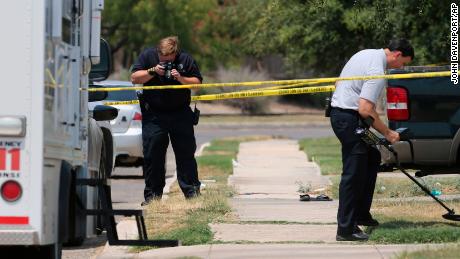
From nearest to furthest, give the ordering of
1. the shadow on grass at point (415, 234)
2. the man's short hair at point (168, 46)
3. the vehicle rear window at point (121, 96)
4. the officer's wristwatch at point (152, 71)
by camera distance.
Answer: the shadow on grass at point (415, 234) < the officer's wristwatch at point (152, 71) < the man's short hair at point (168, 46) < the vehicle rear window at point (121, 96)

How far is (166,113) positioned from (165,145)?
1.36 ft

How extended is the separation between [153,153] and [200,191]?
1.03m

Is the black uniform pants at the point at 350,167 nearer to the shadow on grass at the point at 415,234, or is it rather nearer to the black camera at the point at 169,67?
the shadow on grass at the point at 415,234

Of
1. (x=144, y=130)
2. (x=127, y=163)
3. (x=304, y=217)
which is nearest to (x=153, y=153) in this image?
(x=144, y=130)

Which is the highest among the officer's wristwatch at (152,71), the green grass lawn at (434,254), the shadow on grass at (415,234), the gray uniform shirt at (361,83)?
the gray uniform shirt at (361,83)

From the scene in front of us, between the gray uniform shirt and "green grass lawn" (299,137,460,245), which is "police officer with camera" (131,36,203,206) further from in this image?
the gray uniform shirt

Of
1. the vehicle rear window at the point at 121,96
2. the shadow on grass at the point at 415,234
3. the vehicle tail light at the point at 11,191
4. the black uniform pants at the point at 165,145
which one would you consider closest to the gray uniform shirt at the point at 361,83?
the shadow on grass at the point at 415,234

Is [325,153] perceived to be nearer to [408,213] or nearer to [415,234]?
[408,213]

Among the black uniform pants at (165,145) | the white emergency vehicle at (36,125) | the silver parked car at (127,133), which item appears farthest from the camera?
the silver parked car at (127,133)

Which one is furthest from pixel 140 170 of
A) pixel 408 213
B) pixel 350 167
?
pixel 350 167

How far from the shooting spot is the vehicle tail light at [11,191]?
7121 millimetres

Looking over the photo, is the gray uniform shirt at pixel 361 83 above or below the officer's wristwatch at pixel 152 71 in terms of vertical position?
above

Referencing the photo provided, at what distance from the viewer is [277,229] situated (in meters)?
10.9

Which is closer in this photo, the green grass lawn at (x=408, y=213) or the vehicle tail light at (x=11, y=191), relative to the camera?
the vehicle tail light at (x=11, y=191)
